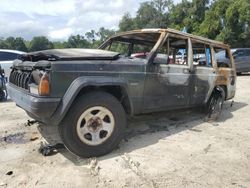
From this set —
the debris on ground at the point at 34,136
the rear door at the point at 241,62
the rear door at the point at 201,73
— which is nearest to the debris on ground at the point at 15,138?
the debris on ground at the point at 34,136

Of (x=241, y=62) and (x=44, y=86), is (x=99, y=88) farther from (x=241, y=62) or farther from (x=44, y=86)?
(x=241, y=62)

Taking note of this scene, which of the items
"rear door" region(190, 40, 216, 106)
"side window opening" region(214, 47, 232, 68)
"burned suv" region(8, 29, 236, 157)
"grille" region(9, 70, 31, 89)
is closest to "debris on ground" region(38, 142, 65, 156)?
"burned suv" region(8, 29, 236, 157)

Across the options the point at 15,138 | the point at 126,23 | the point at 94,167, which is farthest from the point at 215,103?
the point at 126,23

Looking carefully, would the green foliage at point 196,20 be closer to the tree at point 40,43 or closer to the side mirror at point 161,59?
the tree at point 40,43

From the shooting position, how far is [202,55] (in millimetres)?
6855

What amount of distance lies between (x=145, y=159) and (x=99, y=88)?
1.17 meters

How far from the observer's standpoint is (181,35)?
234 inches

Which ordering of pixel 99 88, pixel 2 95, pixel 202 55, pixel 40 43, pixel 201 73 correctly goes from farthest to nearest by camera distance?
pixel 40 43
pixel 2 95
pixel 202 55
pixel 201 73
pixel 99 88

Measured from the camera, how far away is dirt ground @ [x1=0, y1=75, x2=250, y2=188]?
3.79 meters

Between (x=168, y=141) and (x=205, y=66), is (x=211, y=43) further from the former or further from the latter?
(x=168, y=141)

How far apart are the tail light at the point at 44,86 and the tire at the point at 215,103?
3901mm

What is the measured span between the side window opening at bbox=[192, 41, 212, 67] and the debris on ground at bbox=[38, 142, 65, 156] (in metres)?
3.28

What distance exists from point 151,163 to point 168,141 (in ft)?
3.36

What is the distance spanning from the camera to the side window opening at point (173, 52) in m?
5.24
